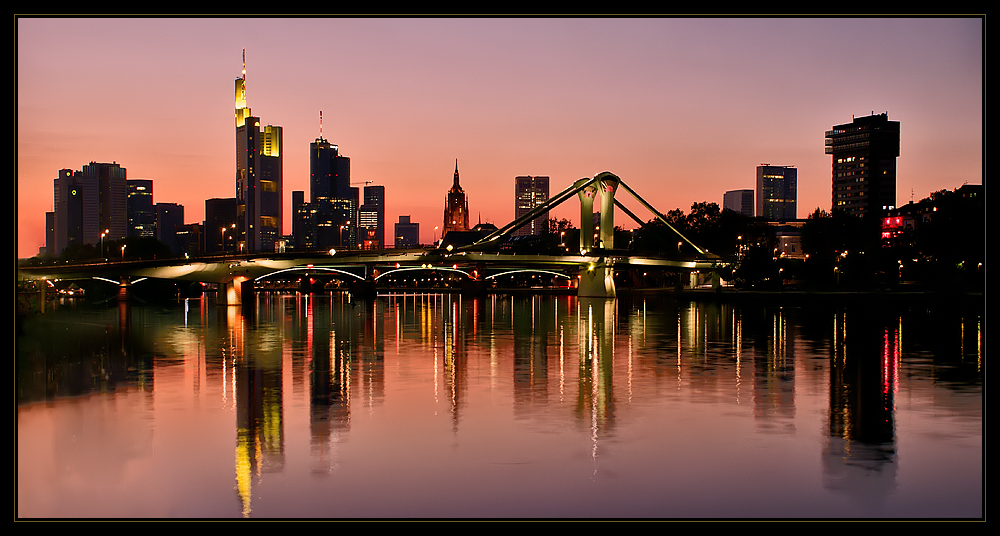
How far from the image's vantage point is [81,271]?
8438cm

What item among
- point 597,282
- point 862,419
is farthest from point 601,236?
point 862,419

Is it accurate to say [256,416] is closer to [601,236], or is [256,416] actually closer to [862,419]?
[862,419]

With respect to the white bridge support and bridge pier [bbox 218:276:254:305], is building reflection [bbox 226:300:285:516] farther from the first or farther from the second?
the white bridge support

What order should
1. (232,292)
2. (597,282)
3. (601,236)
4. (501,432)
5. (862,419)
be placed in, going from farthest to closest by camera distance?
(601,236)
(597,282)
(232,292)
(862,419)
(501,432)

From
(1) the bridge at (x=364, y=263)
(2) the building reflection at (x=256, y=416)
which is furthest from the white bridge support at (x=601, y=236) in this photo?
(2) the building reflection at (x=256, y=416)

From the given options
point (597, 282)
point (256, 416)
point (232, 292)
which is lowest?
point (256, 416)

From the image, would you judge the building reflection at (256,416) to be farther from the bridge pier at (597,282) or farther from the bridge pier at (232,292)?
the bridge pier at (597,282)

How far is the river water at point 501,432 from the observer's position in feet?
41.4

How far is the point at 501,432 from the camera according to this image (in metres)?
17.2

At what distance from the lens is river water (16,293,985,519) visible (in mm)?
12609

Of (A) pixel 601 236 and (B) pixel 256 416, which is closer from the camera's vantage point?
(B) pixel 256 416

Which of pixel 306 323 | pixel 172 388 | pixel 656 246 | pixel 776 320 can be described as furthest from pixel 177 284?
pixel 172 388

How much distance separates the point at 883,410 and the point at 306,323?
41.1 meters

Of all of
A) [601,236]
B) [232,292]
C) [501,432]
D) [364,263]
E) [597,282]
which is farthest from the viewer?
[601,236]
